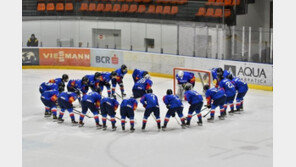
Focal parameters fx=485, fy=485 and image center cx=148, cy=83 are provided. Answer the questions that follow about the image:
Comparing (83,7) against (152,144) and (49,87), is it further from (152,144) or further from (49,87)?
(152,144)

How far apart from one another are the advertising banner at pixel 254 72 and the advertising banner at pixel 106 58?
15.6 ft

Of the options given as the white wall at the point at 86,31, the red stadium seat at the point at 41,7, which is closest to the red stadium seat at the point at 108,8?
the white wall at the point at 86,31

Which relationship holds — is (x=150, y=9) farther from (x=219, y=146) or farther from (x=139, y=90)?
(x=219, y=146)

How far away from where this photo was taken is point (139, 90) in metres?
12.9

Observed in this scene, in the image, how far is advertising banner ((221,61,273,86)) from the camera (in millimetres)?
14852

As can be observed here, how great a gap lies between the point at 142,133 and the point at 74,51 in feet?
31.8

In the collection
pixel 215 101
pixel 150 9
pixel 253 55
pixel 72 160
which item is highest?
pixel 150 9

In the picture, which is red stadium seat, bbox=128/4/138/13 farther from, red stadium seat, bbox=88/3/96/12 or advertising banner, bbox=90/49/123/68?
advertising banner, bbox=90/49/123/68

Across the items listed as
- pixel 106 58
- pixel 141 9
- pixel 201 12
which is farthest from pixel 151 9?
pixel 106 58

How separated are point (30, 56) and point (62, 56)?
1.26 meters

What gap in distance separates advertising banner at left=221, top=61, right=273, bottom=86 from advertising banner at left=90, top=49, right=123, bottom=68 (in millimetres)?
4764

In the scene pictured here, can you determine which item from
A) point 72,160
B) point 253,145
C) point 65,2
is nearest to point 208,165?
point 253,145

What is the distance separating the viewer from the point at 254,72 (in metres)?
15.2

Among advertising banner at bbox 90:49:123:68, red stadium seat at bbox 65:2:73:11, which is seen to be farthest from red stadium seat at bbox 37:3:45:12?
advertising banner at bbox 90:49:123:68
